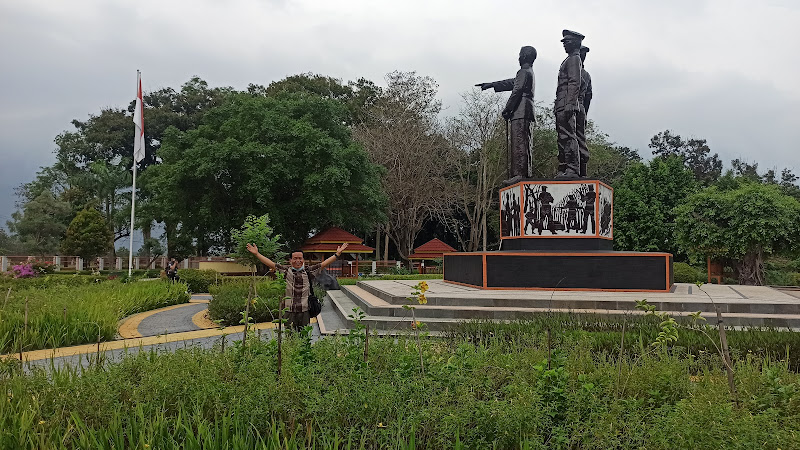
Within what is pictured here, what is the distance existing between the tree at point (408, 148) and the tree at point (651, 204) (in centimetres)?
1036

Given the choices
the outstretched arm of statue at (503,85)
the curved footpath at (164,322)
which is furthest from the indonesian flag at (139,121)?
the outstretched arm of statue at (503,85)

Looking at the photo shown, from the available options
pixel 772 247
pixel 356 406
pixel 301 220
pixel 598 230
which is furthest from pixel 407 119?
pixel 356 406

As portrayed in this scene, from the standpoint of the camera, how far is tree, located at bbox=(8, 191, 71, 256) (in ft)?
125

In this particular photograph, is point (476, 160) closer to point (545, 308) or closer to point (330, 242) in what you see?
point (330, 242)

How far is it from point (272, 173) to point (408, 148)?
923cm

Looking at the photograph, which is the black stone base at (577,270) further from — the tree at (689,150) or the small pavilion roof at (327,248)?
the tree at (689,150)

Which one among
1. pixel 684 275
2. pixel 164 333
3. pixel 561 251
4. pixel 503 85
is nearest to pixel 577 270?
pixel 561 251

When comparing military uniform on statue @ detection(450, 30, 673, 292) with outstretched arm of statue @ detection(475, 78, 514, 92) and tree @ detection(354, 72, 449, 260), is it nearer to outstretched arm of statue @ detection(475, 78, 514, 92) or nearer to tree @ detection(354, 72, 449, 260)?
outstretched arm of statue @ detection(475, 78, 514, 92)

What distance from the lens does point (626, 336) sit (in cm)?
637

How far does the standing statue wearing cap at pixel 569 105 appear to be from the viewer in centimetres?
1371

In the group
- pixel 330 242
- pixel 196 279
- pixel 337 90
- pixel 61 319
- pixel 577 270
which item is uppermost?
pixel 337 90

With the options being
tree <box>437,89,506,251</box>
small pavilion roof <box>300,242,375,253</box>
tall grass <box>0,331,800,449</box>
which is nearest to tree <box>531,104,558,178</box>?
tree <box>437,89,506,251</box>

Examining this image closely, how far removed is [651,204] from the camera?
1173 inches

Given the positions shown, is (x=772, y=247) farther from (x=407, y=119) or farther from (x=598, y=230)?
(x=407, y=119)
